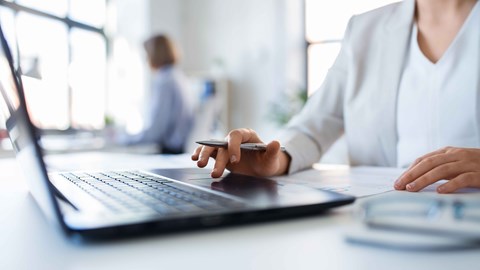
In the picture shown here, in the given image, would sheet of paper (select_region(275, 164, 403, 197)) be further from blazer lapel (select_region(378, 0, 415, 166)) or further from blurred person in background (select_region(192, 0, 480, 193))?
blazer lapel (select_region(378, 0, 415, 166))

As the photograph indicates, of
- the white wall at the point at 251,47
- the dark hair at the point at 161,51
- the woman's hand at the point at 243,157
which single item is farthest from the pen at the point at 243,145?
the white wall at the point at 251,47

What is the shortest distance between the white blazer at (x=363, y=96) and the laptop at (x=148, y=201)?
431mm

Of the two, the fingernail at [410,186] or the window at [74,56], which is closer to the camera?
the fingernail at [410,186]

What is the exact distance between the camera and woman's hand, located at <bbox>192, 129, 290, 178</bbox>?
626mm

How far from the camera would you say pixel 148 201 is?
15.1 inches

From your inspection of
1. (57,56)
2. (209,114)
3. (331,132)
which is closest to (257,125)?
(209,114)

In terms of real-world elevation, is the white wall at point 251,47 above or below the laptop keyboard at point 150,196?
above

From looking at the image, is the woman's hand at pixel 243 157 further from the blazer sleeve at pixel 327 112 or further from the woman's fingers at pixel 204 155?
the blazer sleeve at pixel 327 112

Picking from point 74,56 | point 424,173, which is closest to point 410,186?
point 424,173

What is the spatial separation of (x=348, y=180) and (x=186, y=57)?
165 inches

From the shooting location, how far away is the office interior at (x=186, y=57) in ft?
11.2

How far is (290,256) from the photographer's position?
0.95 feet

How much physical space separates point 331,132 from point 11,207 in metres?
0.70

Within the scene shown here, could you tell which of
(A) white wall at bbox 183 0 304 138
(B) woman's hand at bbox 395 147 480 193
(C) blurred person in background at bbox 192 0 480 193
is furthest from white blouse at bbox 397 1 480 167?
(A) white wall at bbox 183 0 304 138
